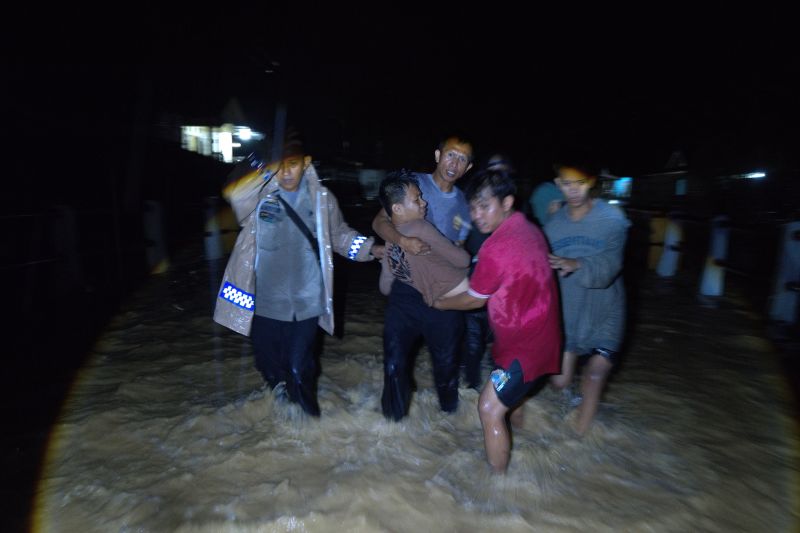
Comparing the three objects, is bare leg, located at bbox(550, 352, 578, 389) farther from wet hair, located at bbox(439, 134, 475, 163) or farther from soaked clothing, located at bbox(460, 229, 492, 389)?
wet hair, located at bbox(439, 134, 475, 163)

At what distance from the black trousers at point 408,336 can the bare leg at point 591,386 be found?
32.1 inches

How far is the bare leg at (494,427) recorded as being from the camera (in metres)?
2.52

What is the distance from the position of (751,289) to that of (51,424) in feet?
29.8

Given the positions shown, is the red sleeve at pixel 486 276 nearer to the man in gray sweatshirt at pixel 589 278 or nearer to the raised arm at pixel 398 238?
the raised arm at pixel 398 238

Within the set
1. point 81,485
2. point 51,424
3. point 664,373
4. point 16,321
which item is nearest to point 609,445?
point 664,373

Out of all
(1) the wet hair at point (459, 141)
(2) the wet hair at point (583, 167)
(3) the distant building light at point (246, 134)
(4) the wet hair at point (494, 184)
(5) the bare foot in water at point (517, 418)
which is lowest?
(5) the bare foot in water at point (517, 418)

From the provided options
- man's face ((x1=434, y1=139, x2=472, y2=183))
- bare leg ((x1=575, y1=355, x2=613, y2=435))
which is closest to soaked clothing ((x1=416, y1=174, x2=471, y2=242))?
man's face ((x1=434, y1=139, x2=472, y2=183))

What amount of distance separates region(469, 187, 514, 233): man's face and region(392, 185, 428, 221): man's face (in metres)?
0.39

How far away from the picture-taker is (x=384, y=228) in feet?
9.55

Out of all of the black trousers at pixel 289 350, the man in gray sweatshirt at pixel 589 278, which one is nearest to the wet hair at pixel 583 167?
the man in gray sweatshirt at pixel 589 278

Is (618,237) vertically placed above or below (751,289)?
above

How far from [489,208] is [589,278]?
2.49 feet

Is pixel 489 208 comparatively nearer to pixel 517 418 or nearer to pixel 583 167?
pixel 583 167

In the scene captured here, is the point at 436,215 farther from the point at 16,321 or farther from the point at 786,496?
the point at 16,321
